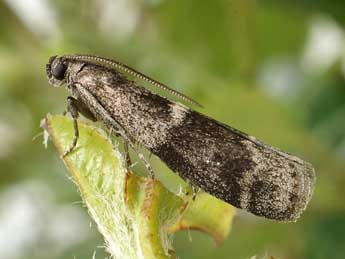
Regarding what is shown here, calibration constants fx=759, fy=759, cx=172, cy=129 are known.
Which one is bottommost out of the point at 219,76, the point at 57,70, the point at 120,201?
the point at 57,70

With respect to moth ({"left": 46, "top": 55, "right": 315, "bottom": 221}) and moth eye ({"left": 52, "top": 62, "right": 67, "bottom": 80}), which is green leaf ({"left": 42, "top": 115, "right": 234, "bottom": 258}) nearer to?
moth ({"left": 46, "top": 55, "right": 315, "bottom": 221})

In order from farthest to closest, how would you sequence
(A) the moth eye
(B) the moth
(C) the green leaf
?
(A) the moth eye < (B) the moth < (C) the green leaf

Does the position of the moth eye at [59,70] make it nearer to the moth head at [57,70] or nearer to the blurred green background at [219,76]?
the moth head at [57,70]

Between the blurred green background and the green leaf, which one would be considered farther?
the blurred green background

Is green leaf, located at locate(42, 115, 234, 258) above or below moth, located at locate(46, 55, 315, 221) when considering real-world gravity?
above

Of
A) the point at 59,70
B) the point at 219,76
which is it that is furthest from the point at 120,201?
the point at 219,76

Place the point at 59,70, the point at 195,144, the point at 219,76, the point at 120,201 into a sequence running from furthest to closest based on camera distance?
the point at 219,76
the point at 59,70
the point at 195,144
the point at 120,201

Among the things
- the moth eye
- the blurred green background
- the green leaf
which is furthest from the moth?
the green leaf

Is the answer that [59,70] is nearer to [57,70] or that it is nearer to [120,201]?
[57,70]

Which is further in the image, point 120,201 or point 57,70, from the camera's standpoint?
point 57,70
